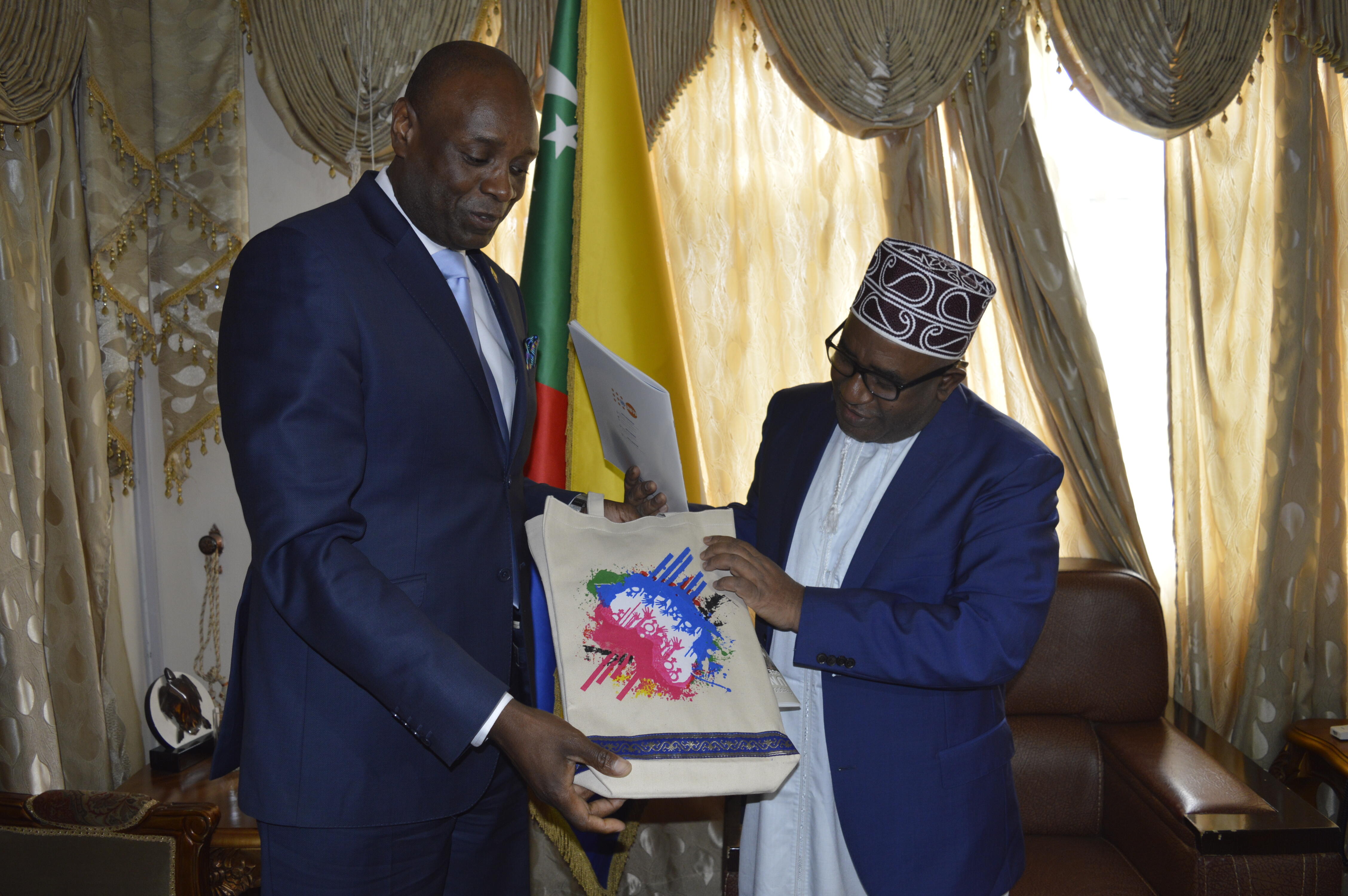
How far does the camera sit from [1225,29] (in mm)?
2951

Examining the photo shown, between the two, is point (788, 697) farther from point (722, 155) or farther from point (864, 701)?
point (722, 155)

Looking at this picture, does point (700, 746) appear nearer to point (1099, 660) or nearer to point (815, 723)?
point (815, 723)

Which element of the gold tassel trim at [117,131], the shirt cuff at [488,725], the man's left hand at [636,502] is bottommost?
the shirt cuff at [488,725]

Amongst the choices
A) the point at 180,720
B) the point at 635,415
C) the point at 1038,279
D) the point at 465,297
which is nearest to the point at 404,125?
the point at 465,297

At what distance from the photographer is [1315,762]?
113 inches

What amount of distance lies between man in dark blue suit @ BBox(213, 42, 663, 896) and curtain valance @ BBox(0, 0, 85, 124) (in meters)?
1.71

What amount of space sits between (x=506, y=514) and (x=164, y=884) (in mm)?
1253

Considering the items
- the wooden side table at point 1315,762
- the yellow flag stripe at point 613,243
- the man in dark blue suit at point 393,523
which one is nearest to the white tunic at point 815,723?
the man in dark blue suit at point 393,523

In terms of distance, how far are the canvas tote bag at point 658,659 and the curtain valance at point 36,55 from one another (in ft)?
6.82

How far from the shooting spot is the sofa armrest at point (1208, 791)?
2154mm

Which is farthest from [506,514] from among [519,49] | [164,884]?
[519,49]

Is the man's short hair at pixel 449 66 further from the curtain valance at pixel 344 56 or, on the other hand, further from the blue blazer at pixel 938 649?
the curtain valance at pixel 344 56

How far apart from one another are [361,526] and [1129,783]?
2.26 meters

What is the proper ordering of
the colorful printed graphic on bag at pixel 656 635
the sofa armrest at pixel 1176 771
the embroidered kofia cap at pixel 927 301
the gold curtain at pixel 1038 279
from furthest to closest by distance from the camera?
the gold curtain at pixel 1038 279
the sofa armrest at pixel 1176 771
the embroidered kofia cap at pixel 927 301
the colorful printed graphic on bag at pixel 656 635
